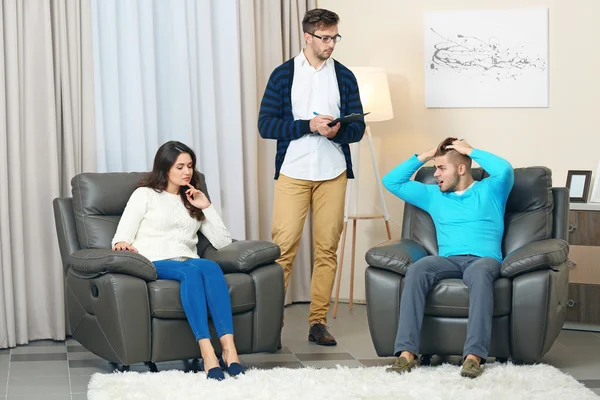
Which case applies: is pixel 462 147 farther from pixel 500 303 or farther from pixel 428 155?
pixel 500 303

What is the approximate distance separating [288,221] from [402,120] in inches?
60.4

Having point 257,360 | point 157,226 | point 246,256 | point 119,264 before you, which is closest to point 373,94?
point 246,256

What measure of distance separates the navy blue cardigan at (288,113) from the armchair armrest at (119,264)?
1021 millimetres

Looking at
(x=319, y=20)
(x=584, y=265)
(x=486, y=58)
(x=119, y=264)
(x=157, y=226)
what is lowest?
(x=584, y=265)

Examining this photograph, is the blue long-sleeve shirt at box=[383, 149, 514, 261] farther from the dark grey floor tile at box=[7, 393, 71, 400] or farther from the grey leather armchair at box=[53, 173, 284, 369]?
the dark grey floor tile at box=[7, 393, 71, 400]

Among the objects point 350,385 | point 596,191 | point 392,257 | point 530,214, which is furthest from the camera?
point 596,191

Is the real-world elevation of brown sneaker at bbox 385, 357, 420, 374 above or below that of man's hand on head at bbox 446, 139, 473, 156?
below

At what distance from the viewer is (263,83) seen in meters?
5.64

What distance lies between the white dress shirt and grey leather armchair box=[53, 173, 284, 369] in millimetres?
495

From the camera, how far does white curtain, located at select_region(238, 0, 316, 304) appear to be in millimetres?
5477

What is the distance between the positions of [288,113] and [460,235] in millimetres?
1077

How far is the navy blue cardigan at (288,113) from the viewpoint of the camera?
4.48m

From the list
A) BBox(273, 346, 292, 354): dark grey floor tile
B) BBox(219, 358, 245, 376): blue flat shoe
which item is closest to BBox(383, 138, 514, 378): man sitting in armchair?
BBox(219, 358, 245, 376): blue flat shoe

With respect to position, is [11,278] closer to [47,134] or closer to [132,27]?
[47,134]
